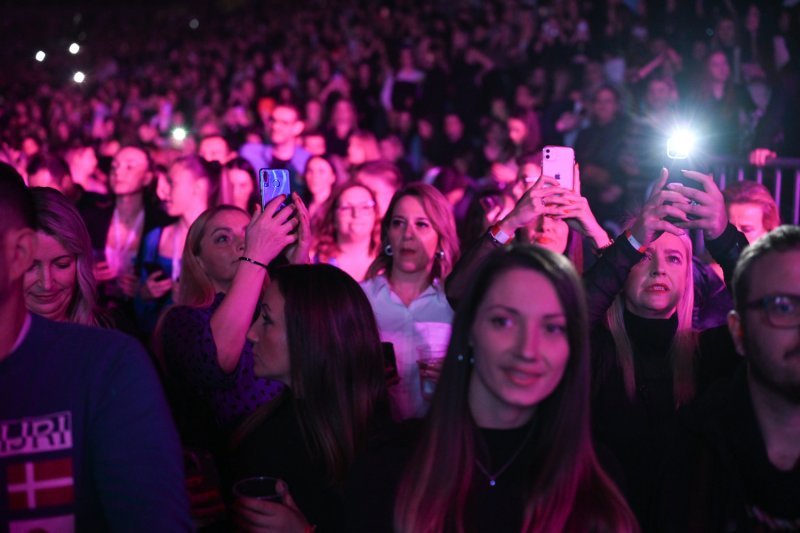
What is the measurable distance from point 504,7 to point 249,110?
446cm

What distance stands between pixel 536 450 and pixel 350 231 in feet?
10.9

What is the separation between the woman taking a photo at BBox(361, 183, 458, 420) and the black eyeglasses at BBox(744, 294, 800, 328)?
6.99 feet

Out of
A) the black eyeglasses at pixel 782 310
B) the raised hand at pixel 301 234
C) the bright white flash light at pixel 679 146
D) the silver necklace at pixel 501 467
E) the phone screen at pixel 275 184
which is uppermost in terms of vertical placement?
the bright white flash light at pixel 679 146

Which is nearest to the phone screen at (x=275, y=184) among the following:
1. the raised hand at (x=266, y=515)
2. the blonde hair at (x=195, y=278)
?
the blonde hair at (x=195, y=278)

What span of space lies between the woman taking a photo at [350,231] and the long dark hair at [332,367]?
2.36 m

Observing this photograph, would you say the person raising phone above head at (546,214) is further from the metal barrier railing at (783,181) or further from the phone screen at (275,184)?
the metal barrier railing at (783,181)

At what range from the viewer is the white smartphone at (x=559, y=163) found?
146 inches

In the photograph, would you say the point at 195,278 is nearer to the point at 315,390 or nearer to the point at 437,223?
the point at 437,223

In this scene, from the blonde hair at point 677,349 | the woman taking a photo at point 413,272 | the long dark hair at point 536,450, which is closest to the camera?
the long dark hair at point 536,450

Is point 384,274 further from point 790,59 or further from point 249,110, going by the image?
point 249,110

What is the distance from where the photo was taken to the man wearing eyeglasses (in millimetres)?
2268

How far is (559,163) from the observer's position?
3.71 m

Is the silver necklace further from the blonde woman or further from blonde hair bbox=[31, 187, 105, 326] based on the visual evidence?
blonde hair bbox=[31, 187, 105, 326]

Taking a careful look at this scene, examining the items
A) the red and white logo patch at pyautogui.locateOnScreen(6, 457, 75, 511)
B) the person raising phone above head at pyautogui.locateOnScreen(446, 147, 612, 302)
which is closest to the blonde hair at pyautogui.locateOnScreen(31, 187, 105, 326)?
the person raising phone above head at pyautogui.locateOnScreen(446, 147, 612, 302)
